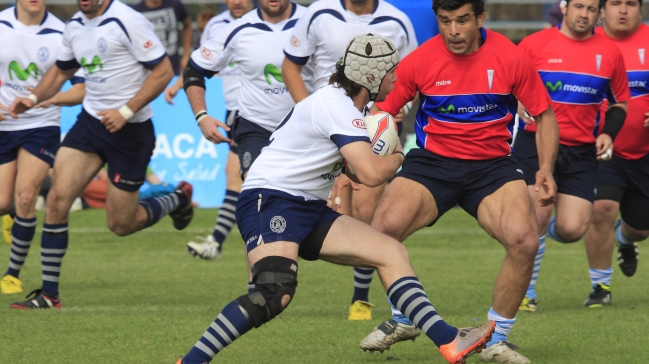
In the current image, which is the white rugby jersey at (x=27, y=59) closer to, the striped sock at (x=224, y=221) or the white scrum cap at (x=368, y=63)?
the striped sock at (x=224, y=221)

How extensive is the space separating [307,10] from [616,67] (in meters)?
2.39

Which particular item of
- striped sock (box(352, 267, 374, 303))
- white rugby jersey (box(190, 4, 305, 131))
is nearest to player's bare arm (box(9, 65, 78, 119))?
white rugby jersey (box(190, 4, 305, 131))

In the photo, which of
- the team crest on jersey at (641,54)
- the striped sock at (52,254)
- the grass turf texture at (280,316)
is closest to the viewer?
the grass turf texture at (280,316)

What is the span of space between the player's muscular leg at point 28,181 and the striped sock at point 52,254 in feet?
1.80

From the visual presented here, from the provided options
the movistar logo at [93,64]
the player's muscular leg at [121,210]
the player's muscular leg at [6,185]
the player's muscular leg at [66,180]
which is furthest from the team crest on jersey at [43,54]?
the player's muscular leg at [121,210]

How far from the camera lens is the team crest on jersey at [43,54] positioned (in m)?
9.01

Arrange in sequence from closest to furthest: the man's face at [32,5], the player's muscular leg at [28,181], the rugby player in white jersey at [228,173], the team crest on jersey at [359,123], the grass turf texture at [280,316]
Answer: the team crest on jersey at [359,123], the grass turf texture at [280,316], the player's muscular leg at [28,181], the man's face at [32,5], the rugby player in white jersey at [228,173]

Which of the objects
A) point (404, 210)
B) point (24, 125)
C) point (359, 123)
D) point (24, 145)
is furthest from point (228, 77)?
point (359, 123)

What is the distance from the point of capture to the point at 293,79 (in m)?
7.72

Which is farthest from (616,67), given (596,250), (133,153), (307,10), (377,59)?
(133,153)

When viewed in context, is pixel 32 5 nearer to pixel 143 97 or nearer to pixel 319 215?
pixel 143 97

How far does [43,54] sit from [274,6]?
2.24m

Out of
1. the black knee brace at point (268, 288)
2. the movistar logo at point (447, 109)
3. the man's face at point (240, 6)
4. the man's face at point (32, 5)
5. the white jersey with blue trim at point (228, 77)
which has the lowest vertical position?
the white jersey with blue trim at point (228, 77)

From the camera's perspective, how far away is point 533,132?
820cm
